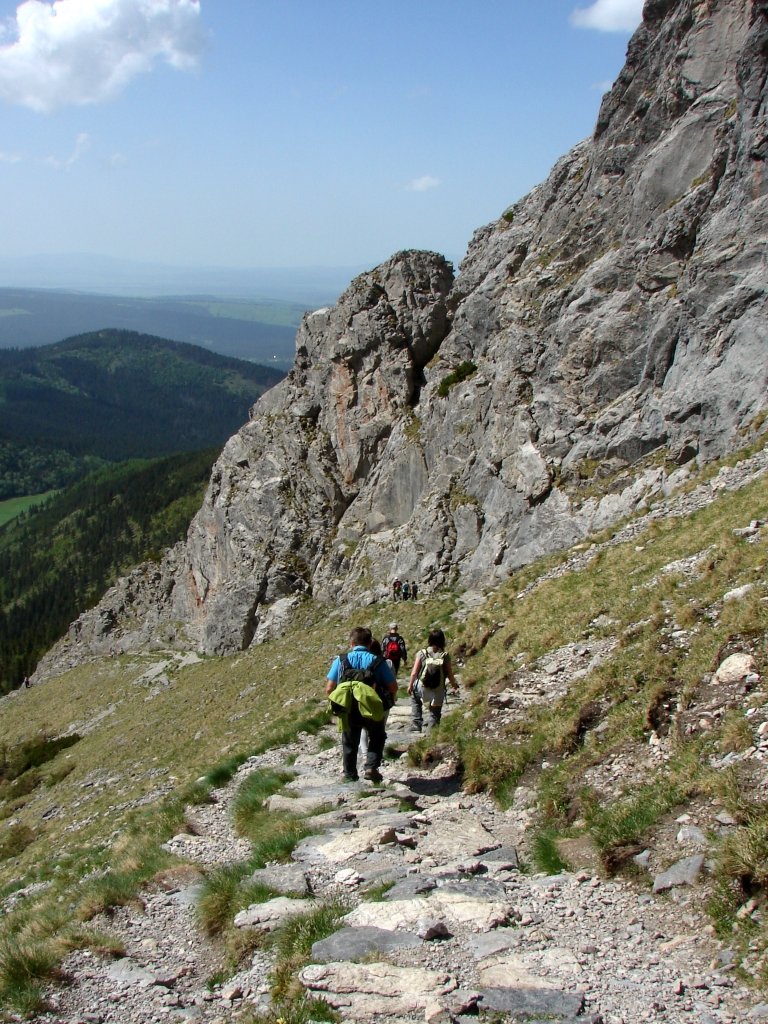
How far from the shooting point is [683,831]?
301 inches

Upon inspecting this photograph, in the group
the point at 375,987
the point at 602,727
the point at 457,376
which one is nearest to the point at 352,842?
the point at 375,987

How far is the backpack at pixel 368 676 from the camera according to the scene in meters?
12.4

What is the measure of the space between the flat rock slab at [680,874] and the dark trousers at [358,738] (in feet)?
19.6

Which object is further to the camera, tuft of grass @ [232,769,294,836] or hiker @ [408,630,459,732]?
hiker @ [408,630,459,732]

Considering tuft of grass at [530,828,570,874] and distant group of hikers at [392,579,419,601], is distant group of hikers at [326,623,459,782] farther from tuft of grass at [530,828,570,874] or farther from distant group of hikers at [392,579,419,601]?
distant group of hikers at [392,579,419,601]

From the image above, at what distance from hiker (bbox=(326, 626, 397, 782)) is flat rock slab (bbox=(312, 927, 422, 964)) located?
4798 mm

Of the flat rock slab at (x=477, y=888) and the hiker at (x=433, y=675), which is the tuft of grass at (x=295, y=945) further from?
the hiker at (x=433, y=675)

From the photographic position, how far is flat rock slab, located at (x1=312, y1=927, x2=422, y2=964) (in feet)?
23.2

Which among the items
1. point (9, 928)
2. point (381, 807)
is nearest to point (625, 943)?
point (381, 807)

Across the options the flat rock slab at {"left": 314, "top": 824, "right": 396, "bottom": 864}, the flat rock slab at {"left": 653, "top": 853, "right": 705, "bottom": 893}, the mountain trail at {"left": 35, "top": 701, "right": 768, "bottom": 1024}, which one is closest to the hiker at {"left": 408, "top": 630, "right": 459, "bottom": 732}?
the mountain trail at {"left": 35, "top": 701, "right": 768, "bottom": 1024}

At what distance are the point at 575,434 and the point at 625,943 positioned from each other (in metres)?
29.7

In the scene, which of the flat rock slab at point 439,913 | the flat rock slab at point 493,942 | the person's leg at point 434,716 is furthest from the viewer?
the person's leg at point 434,716

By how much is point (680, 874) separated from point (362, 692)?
6.03 meters

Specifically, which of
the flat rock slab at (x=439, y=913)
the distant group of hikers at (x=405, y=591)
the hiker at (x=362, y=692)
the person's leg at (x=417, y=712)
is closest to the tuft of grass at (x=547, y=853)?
A: the flat rock slab at (x=439, y=913)
